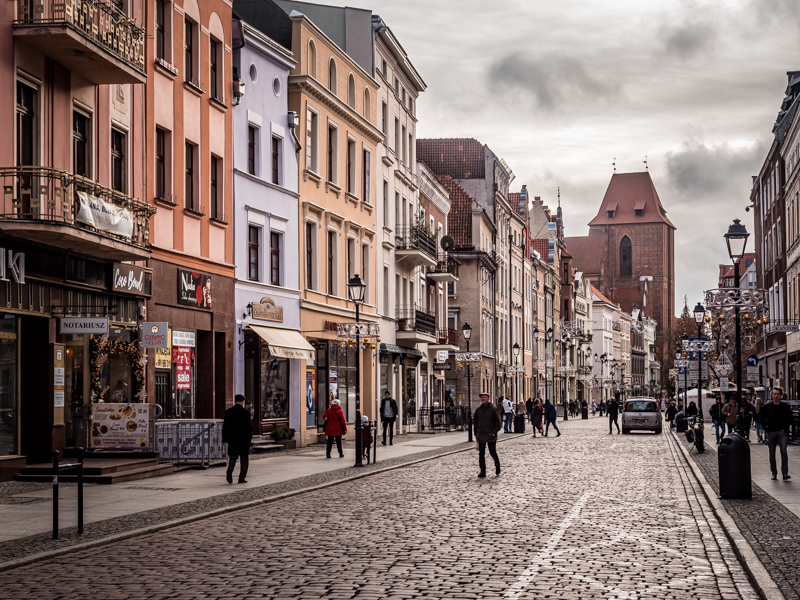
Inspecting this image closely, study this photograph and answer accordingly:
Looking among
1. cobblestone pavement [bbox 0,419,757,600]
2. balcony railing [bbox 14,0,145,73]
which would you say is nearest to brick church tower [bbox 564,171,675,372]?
balcony railing [bbox 14,0,145,73]

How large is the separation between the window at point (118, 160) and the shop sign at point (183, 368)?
461 centimetres

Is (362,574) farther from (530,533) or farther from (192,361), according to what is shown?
(192,361)

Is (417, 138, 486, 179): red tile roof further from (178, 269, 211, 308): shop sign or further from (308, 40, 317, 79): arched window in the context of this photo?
(178, 269, 211, 308): shop sign

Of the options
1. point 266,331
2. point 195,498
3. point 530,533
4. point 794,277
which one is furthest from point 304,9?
point 530,533

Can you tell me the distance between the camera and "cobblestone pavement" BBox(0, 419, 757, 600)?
9.89 m

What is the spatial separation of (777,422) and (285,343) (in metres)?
15.4

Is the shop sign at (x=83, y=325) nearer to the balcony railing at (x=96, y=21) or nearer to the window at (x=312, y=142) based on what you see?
the balcony railing at (x=96, y=21)

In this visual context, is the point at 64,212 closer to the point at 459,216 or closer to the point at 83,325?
the point at 83,325

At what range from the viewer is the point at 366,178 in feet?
146

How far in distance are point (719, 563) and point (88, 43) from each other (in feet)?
48.4

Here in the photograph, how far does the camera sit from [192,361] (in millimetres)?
28984

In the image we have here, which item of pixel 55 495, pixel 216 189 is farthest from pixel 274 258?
pixel 55 495

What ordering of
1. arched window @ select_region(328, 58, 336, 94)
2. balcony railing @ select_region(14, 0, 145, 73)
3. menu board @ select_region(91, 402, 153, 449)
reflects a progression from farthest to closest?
→ arched window @ select_region(328, 58, 336, 94)
menu board @ select_region(91, 402, 153, 449)
balcony railing @ select_region(14, 0, 145, 73)

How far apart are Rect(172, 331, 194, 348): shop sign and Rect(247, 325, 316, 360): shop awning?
3.51 m
